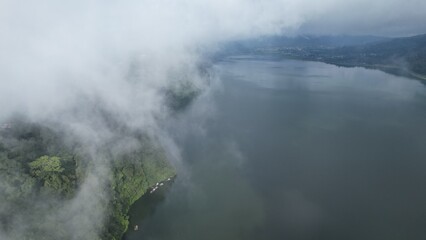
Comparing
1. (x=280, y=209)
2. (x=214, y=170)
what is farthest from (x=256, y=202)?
(x=214, y=170)

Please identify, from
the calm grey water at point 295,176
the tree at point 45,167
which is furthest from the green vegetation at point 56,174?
the calm grey water at point 295,176

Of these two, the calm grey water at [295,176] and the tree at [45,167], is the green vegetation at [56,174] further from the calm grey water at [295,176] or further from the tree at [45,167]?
the calm grey water at [295,176]

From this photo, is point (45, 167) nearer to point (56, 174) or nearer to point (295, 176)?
point (56, 174)

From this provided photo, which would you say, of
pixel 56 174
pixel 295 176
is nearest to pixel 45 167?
pixel 56 174

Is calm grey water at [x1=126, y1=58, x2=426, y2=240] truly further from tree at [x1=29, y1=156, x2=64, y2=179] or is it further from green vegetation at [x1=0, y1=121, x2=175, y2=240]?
tree at [x1=29, y1=156, x2=64, y2=179]

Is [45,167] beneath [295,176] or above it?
above

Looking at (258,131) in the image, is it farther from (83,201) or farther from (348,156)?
(83,201)
